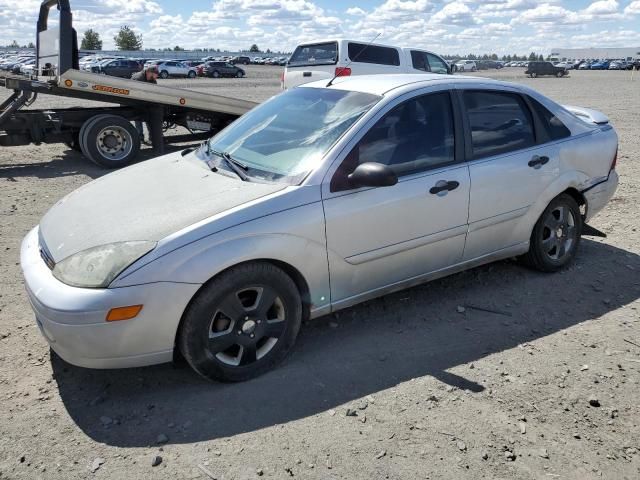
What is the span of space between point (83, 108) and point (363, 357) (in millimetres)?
8095

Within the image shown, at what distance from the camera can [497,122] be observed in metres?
4.35

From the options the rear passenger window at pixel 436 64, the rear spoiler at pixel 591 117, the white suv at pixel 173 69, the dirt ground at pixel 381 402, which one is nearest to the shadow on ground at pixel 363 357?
the dirt ground at pixel 381 402

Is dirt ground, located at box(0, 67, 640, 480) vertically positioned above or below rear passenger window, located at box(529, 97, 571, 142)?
below

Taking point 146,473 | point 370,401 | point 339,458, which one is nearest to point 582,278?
point 370,401

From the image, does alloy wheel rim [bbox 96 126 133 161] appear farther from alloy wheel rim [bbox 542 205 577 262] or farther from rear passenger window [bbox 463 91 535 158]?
alloy wheel rim [bbox 542 205 577 262]

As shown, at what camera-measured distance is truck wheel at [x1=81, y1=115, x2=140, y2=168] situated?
9.45 m

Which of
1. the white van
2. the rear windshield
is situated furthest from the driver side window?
the rear windshield

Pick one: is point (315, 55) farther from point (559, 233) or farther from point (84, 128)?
point (559, 233)

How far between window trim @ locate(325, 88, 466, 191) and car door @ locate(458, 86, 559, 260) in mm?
68

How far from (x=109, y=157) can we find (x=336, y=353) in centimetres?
736

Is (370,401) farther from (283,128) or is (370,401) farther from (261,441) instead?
(283,128)

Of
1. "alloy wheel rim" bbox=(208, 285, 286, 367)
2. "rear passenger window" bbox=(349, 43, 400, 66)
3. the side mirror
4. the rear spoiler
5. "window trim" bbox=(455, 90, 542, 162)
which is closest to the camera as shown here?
"alloy wheel rim" bbox=(208, 285, 286, 367)

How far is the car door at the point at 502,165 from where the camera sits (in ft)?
13.6

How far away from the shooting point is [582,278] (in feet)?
15.9
